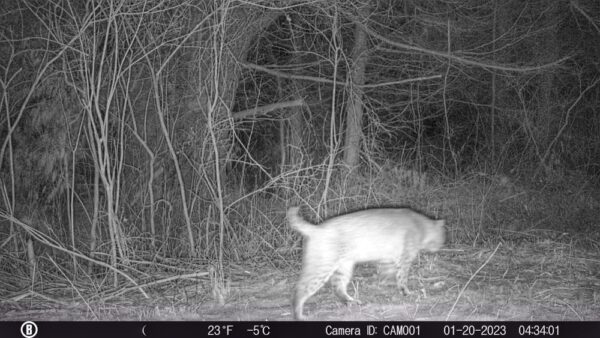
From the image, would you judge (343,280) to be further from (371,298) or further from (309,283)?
(309,283)

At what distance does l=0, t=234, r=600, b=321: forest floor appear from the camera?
5.30m

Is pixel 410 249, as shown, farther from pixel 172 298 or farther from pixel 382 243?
pixel 172 298

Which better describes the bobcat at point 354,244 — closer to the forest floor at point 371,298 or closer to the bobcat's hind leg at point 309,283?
the bobcat's hind leg at point 309,283

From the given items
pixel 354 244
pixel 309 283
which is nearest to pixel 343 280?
pixel 354 244

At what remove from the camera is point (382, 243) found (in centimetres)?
582

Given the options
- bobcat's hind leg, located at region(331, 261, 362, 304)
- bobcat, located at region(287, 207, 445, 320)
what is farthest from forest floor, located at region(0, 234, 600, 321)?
bobcat, located at region(287, 207, 445, 320)

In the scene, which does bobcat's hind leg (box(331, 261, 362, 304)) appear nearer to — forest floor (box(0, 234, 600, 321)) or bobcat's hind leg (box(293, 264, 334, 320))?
forest floor (box(0, 234, 600, 321))

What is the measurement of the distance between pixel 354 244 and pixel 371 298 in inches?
26.8

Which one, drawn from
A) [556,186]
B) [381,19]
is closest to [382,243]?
[381,19]

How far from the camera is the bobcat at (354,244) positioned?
5250 millimetres
